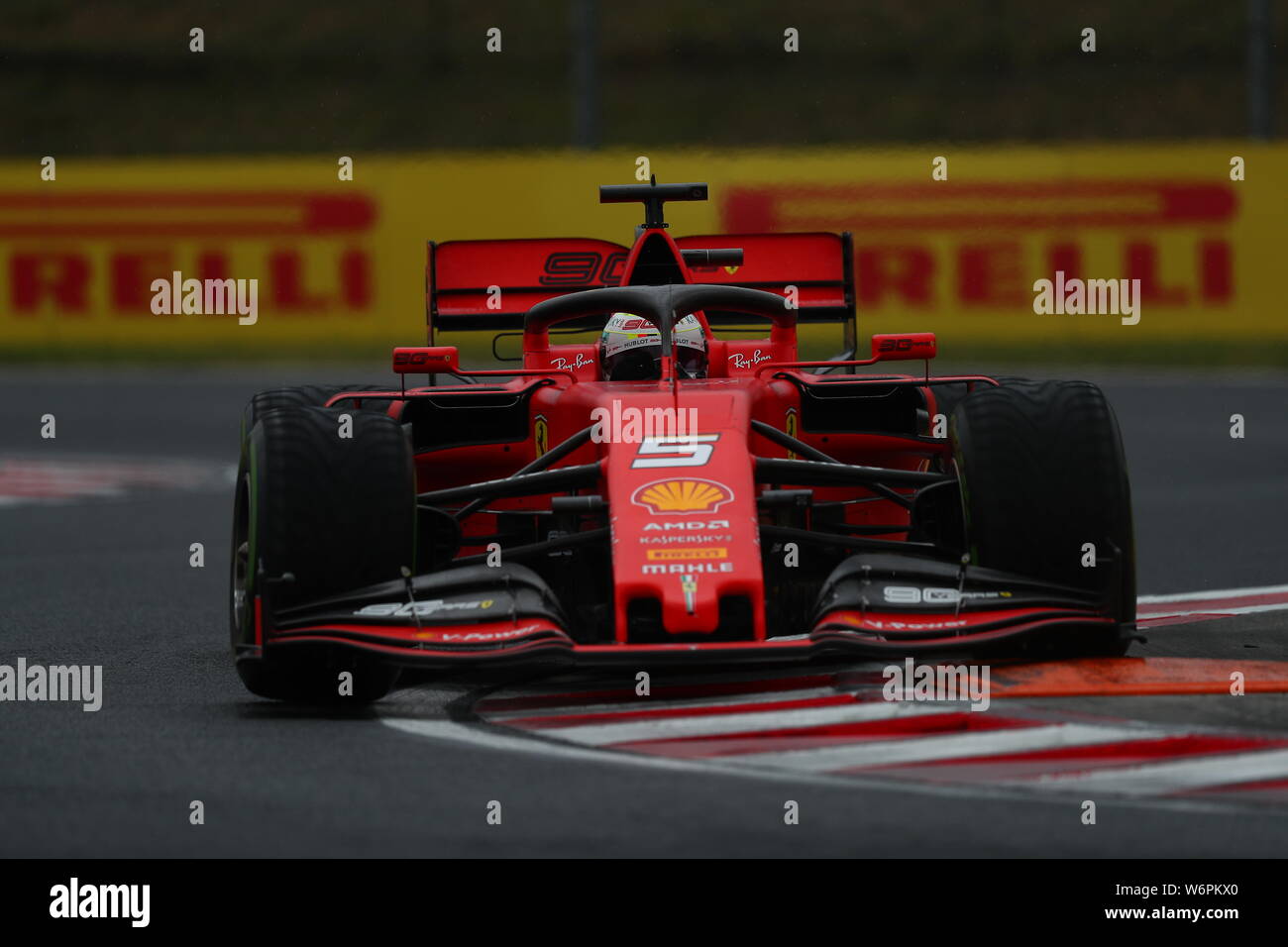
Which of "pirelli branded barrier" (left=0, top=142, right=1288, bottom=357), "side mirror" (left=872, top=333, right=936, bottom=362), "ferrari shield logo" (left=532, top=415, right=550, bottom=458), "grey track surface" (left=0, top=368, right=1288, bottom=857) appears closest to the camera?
"grey track surface" (left=0, top=368, right=1288, bottom=857)

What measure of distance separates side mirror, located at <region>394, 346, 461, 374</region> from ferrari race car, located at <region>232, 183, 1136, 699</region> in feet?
0.06

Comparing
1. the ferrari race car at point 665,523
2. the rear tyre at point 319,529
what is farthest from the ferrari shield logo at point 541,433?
the rear tyre at point 319,529

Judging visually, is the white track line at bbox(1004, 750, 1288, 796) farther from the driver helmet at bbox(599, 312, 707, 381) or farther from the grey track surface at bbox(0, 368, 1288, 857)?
the driver helmet at bbox(599, 312, 707, 381)

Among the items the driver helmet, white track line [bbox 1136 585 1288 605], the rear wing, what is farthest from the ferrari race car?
white track line [bbox 1136 585 1288 605]

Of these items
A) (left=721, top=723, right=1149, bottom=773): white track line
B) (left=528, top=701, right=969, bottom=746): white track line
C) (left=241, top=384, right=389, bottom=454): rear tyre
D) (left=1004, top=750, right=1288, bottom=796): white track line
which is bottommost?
(left=1004, top=750, right=1288, bottom=796): white track line

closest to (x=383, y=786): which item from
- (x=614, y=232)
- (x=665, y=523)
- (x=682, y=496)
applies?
(x=665, y=523)

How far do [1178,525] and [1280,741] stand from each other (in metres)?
6.34

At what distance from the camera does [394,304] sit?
75.2 ft

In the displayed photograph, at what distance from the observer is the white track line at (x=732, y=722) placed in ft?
21.4

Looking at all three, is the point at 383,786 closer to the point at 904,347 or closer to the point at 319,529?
the point at 319,529

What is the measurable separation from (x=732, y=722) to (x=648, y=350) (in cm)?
227

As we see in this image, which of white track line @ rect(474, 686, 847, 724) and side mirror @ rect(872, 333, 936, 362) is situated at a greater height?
side mirror @ rect(872, 333, 936, 362)

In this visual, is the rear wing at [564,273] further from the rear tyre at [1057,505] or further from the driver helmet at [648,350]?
the rear tyre at [1057,505]

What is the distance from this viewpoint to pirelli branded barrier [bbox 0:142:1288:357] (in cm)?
2191
